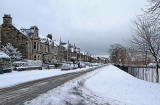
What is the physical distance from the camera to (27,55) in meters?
50.4

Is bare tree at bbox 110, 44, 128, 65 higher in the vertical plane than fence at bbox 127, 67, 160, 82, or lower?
higher

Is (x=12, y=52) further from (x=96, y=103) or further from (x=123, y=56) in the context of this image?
(x=123, y=56)

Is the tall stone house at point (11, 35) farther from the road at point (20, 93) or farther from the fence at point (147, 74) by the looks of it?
the road at point (20, 93)

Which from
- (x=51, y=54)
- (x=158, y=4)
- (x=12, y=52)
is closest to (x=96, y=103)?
(x=158, y=4)

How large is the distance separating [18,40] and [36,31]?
763 cm

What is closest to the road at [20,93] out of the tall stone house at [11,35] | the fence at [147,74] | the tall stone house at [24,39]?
the fence at [147,74]

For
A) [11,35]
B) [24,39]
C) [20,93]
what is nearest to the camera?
[20,93]

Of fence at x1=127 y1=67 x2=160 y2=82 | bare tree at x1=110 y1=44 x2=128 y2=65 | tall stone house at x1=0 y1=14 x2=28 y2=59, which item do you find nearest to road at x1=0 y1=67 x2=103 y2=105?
fence at x1=127 y1=67 x2=160 y2=82

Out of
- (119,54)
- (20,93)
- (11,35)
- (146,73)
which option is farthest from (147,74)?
(119,54)

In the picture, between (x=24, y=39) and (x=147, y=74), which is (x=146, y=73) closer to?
(x=147, y=74)

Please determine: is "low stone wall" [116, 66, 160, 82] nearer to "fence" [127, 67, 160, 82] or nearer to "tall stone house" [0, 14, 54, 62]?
"fence" [127, 67, 160, 82]

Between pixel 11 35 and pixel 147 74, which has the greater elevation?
pixel 11 35

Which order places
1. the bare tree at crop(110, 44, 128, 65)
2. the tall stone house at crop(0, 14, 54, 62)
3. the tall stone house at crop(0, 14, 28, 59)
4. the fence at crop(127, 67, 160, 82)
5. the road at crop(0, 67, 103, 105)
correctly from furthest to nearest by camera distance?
the bare tree at crop(110, 44, 128, 65) → the tall stone house at crop(0, 14, 54, 62) → the tall stone house at crop(0, 14, 28, 59) → the fence at crop(127, 67, 160, 82) → the road at crop(0, 67, 103, 105)

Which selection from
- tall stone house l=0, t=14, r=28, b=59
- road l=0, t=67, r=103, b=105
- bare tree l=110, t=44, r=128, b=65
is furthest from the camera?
bare tree l=110, t=44, r=128, b=65
